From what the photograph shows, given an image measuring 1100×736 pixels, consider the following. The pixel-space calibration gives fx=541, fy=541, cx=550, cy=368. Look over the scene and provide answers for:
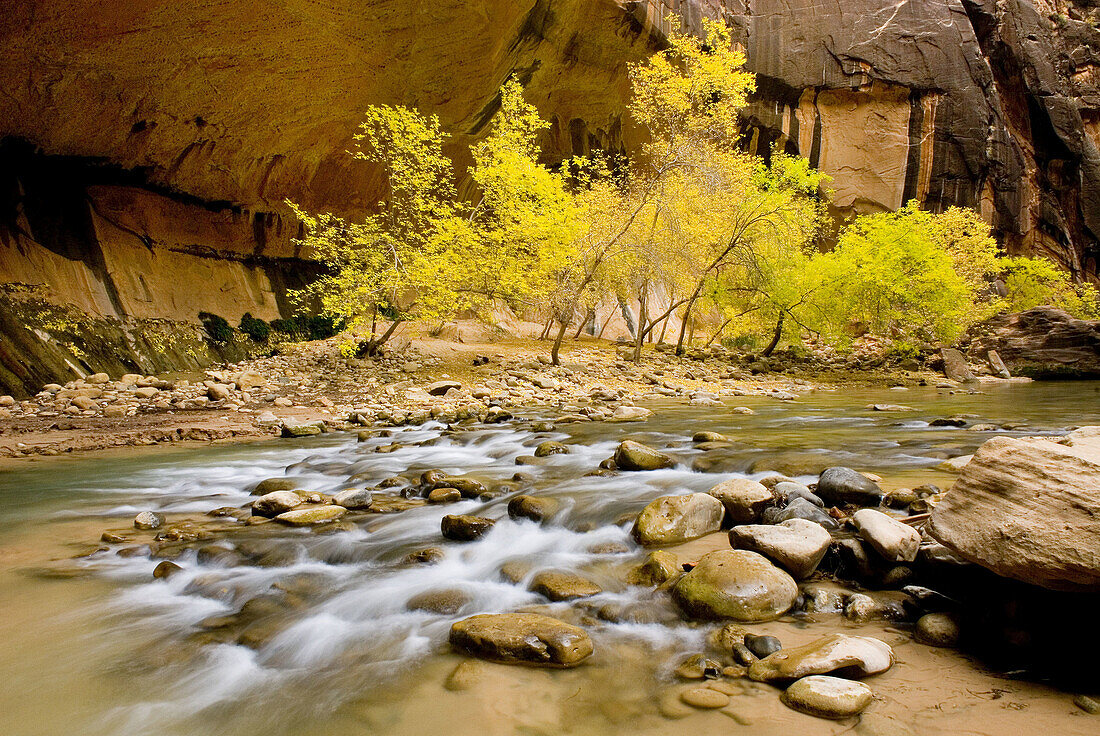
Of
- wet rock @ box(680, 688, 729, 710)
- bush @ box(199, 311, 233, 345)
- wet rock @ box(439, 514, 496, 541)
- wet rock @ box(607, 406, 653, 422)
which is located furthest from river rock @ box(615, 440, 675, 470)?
bush @ box(199, 311, 233, 345)

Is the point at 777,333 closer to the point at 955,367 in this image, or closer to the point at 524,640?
the point at 955,367

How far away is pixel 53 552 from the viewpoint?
372 cm

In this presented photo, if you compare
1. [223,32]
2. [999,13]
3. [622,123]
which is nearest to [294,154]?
[223,32]

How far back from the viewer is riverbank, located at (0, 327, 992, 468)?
26.3ft

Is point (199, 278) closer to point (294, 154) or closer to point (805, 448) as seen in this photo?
point (294, 154)

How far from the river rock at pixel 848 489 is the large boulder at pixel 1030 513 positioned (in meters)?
1.29

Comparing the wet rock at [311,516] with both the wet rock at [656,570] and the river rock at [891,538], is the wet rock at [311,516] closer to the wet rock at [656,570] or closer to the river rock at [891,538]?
the wet rock at [656,570]

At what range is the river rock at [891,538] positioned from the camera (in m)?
2.62

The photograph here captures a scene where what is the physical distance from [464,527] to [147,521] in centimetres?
258

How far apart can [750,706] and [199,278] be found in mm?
17689

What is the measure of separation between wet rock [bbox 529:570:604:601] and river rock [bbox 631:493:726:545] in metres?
0.57

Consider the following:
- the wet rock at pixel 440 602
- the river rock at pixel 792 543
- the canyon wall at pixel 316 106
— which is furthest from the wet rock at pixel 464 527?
the canyon wall at pixel 316 106

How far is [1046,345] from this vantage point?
17000mm

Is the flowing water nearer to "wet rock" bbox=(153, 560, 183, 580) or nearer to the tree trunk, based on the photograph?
"wet rock" bbox=(153, 560, 183, 580)
